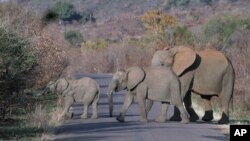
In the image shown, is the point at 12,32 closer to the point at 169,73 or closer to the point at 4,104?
the point at 4,104

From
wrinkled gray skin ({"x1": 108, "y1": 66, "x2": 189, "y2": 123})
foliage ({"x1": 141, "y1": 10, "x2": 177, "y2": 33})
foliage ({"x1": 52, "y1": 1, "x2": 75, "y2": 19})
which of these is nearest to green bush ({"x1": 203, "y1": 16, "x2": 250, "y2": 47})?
foliage ({"x1": 141, "y1": 10, "x2": 177, "y2": 33})

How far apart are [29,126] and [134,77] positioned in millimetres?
3355

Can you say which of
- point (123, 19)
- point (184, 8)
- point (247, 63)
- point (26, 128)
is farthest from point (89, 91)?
point (184, 8)

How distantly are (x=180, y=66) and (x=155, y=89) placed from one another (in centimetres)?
119

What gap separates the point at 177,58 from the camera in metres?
27.2

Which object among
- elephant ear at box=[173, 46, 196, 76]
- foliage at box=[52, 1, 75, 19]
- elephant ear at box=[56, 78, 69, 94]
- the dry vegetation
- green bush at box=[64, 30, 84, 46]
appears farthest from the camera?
foliage at box=[52, 1, 75, 19]

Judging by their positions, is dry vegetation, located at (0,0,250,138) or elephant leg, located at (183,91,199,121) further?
dry vegetation, located at (0,0,250,138)

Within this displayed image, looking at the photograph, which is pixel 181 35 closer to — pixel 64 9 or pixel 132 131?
pixel 132 131

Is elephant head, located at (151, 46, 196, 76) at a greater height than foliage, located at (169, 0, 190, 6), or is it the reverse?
foliage, located at (169, 0, 190, 6)

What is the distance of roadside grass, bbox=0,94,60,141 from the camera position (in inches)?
853

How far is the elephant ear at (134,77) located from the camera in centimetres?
2597

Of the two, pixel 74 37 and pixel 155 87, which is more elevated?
pixel 74 37

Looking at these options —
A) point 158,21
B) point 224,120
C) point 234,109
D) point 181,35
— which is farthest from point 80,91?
point 158,21

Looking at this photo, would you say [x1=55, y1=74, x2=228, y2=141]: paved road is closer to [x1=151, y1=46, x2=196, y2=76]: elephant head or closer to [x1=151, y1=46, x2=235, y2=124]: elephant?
[x1=151, y1=46, x2=235, y2=124]: elephant
